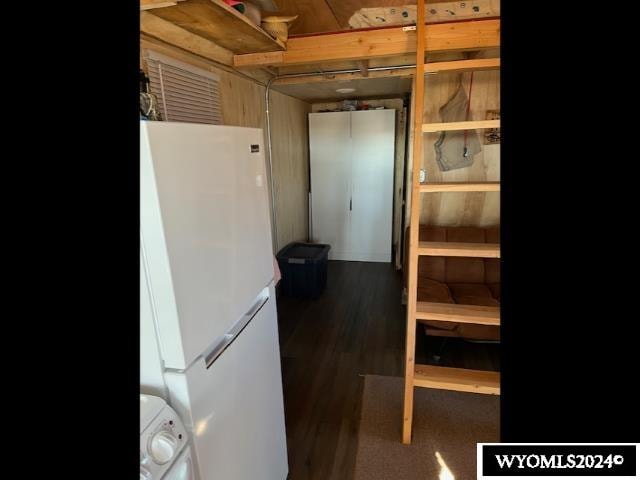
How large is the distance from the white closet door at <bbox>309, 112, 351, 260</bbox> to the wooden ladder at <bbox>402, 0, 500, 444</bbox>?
2.74 m

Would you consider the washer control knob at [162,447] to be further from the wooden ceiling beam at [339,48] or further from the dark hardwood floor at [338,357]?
the wooden ceiling beam at [339,48]

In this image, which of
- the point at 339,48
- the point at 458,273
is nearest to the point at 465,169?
the point at 458,273

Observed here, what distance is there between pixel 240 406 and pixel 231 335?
244mm

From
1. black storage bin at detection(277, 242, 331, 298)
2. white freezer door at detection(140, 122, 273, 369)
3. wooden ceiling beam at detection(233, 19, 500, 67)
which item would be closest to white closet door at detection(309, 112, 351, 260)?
black storage bin at detection(277, 242, 331, 298)

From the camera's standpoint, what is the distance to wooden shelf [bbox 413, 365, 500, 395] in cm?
172

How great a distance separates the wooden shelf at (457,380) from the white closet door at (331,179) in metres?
2.86

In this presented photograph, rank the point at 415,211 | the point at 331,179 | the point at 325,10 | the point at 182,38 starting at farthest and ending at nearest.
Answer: the point at 331,179 < the point at 325,10 < the point at 182,38 < the point at 415,211

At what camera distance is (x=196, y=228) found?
89 cm

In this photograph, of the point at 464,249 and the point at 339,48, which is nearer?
the point at 464,249

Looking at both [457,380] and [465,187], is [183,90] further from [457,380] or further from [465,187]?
[457,380]
